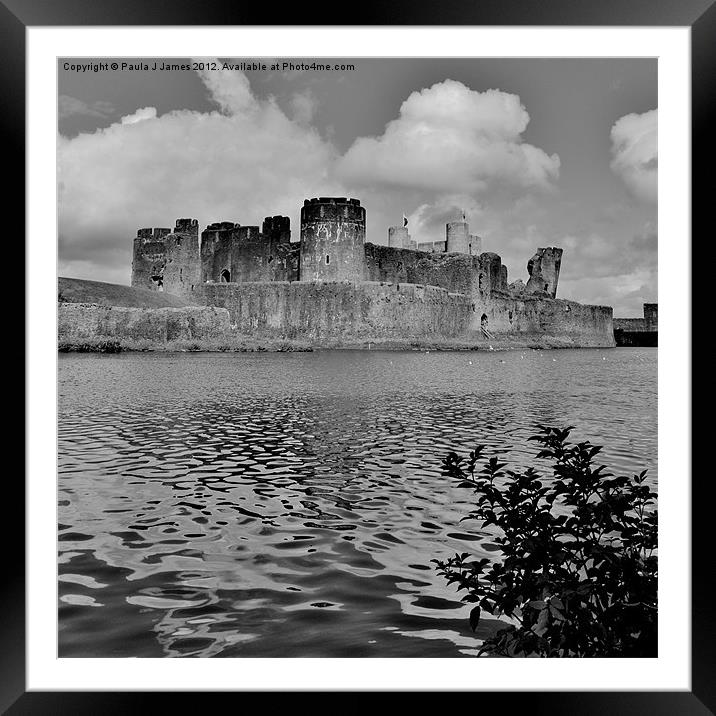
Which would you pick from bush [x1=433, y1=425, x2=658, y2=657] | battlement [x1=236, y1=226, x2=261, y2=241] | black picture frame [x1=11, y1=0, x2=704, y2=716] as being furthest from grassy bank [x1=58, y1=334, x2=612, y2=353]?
bush [x1=433, y1=425, x2=658, y2=657]

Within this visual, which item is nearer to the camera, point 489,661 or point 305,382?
point 489,661

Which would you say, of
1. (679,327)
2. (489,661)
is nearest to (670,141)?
(679,327)

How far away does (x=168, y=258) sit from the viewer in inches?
1377

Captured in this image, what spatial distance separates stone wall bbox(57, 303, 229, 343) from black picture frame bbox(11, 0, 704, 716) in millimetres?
20751

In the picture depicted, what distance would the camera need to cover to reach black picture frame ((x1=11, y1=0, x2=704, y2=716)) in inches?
89.9

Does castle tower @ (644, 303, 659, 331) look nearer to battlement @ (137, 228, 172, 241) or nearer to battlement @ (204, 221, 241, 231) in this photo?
battlement @ (204, 221, 241, 231)

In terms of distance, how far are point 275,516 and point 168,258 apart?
3169 centimetres

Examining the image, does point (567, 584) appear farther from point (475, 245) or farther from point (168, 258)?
point (475, 245)

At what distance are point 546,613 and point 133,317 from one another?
23.0 metres

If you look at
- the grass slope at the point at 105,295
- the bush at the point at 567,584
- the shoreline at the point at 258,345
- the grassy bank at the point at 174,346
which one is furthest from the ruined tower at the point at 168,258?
the bush at the point at 567,584

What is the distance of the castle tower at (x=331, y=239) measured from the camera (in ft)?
107

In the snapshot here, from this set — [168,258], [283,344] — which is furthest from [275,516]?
[168,258]

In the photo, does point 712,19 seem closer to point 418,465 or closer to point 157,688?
point 157,688

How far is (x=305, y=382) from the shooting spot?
553 inches
